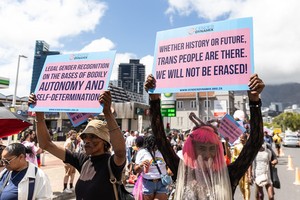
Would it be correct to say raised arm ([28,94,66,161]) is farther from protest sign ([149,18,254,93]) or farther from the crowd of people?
protest sign ([149,18,254,93])

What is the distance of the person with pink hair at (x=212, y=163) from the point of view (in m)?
1.96

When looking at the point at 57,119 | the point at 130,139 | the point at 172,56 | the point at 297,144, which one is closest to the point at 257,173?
the point at 172,56

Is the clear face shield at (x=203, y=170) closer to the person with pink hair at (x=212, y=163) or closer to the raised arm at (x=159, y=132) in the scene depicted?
the person with pink hair at (x=212, y=163)

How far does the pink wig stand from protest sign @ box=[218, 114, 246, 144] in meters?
4.80

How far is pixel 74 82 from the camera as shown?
11.8 feet

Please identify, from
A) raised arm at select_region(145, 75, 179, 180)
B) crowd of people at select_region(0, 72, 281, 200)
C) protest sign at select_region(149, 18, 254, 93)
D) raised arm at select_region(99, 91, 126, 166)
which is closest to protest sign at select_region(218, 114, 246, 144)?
protest sign at select_region(149, 18, 254, 93)

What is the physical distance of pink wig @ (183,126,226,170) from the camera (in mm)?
2035

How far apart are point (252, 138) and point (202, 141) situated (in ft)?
1.28

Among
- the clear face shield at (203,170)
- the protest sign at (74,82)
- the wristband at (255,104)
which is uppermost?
the protest sign at (74,82)

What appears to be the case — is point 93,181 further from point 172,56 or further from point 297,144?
point 297,144

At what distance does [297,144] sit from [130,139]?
30.0 meters

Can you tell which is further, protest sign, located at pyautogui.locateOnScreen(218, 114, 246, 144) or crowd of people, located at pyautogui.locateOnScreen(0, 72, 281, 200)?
protest sign, located at pyautogui.locateOnScreen(218, 114, 246, 144)

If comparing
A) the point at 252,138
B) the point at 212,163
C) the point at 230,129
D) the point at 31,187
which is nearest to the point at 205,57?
the point at 252,138

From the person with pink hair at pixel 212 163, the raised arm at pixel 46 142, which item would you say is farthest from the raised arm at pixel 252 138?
the raised arm at pixel 46 142
